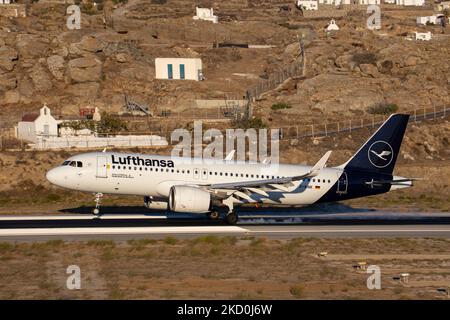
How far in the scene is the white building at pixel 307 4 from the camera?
172800 mm

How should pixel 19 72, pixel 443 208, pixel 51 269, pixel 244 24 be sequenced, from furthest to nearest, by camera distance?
1. pixel 244 24
2. pixel 19 72
3. pixel 443 208
4. pixel 51 269

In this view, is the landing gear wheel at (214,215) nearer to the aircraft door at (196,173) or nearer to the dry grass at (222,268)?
the aircraft door at (196,173)

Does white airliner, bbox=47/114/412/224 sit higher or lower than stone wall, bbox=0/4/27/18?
lower

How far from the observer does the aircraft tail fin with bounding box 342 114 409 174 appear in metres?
54.9

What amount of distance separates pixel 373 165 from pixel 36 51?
213ft

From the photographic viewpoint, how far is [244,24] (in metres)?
144

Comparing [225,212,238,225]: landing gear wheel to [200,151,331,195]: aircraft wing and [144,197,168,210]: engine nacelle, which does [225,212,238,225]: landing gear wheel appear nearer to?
[200,151,331,195]: aircraft wing

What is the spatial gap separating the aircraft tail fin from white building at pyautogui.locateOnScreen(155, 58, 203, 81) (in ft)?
194

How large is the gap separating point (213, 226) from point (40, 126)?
37.6 metres

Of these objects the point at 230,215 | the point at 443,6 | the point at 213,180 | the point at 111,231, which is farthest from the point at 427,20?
the point at 111,231

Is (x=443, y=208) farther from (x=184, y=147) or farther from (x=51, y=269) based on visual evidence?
(x=51, y=269)

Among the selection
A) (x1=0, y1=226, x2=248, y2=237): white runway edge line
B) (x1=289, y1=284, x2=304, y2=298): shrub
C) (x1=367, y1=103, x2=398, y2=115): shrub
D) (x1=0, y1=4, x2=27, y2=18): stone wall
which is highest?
(x1=0, y1=4, x2=27, y2=18): stone wall

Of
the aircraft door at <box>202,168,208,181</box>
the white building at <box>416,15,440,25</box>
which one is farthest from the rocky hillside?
the aircraft door at <box>202,168,208,181</box>
